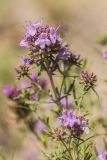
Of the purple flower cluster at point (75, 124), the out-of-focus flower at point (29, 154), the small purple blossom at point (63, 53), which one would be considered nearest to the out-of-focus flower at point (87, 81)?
the small purple blossom at point (63, 53)

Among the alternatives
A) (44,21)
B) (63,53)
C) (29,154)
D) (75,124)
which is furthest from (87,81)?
(44,21)

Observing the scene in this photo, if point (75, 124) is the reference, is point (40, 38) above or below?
above

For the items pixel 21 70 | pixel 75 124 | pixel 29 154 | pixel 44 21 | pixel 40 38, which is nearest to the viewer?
pixel 75 124

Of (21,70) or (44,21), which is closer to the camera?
(21,70)

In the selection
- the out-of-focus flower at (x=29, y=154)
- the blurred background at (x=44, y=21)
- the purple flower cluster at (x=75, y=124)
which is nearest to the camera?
the purple flower cluster at (x=75, y=124)

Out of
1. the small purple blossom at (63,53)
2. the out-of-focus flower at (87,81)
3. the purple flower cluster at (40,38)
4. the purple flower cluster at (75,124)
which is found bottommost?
the purple flower cluster at (75,124)

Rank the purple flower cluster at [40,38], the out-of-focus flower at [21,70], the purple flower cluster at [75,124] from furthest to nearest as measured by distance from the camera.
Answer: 1. the out-of-focus flower at [21,70]
2. the purple flower cluster at [40,38]
3. the purple flower cluster at [75,124]

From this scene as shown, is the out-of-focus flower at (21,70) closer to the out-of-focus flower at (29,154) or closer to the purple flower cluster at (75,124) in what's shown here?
the purple flower cluster at (75,124)

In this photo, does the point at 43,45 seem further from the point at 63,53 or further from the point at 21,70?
the point at 21,70

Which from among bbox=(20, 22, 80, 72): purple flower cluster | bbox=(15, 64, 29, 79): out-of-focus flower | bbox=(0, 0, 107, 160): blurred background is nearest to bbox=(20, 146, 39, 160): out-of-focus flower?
bbox=(0, 0, 107, 160): blurred background
